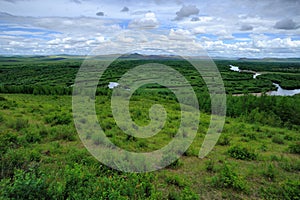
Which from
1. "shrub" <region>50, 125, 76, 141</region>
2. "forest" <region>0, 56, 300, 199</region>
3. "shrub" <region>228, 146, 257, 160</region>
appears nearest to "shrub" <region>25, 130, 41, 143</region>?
"forest" <region>0, 56, 300, 199</region>

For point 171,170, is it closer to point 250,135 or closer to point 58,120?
point 250,135

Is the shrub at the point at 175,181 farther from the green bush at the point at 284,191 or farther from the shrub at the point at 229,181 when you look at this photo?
the green bush at the point at 284,191

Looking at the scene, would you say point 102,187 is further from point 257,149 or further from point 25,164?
point 257,149

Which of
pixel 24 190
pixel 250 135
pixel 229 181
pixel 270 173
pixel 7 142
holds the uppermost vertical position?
pixel 24 190

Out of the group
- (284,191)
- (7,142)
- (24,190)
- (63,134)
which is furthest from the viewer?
(63,134)

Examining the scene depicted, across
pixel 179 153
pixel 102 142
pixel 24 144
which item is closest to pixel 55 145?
pixel 24 144

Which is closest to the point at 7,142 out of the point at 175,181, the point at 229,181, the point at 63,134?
the point at 63,134

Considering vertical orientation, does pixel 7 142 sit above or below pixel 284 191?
above

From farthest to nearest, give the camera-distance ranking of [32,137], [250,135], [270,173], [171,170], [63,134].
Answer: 1. [250,135]
2. [63,134]
3. [32,137]
4. [171,170]
5. [270,173]

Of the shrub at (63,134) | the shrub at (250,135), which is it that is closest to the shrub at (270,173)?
the shrub at (250,135)

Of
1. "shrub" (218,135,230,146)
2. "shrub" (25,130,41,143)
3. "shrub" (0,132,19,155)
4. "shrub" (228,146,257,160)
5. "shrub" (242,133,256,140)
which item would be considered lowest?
"shrub" (242,133,256,140)

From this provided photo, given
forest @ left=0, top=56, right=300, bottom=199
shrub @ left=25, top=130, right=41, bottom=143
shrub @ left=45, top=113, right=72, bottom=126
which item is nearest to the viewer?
forest @ left=0, top=56, right=300, bottom=199

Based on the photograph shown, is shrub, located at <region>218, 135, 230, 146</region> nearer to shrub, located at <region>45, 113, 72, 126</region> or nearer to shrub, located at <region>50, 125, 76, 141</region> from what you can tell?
shrub, located at <region>50, 125, 76, 141</region>
